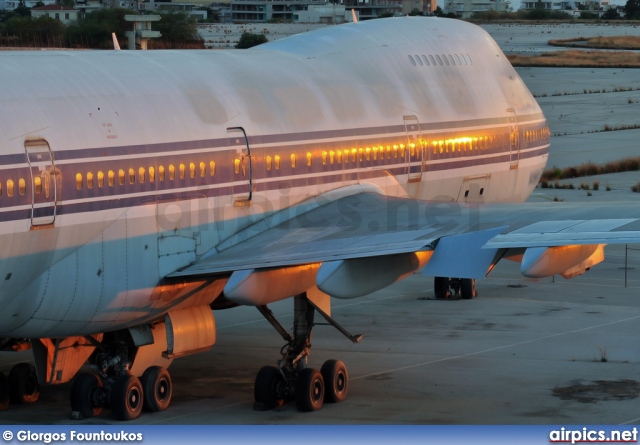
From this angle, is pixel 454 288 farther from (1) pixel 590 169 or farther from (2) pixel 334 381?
(1) pixel 590 169

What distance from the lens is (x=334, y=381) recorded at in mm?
21500

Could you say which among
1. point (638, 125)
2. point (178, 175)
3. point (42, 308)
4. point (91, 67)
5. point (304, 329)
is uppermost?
point (91, 67)

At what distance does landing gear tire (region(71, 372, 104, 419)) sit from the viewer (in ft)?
66.6

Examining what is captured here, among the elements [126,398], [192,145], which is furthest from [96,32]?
[126,398]

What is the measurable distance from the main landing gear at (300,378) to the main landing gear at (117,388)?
160 centimetres

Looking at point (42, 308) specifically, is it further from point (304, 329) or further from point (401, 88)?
point (401, 88)

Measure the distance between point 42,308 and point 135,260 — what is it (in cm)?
170

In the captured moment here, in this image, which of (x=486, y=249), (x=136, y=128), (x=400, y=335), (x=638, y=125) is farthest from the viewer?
(x=638, y=125)

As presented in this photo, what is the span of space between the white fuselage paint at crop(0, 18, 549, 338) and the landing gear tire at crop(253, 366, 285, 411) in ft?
6.68

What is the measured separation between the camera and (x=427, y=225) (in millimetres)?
21219

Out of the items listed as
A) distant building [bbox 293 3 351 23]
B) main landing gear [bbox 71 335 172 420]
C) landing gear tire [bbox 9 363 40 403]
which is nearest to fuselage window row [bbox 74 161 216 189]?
main landing gear [bbox 71 335 172 420]

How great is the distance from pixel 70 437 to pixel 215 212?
15.7 feet

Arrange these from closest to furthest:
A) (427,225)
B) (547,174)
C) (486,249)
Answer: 1. (486,249)
2. (427,225)
3. (547,174)

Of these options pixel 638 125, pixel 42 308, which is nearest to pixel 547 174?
pixel 638 125
